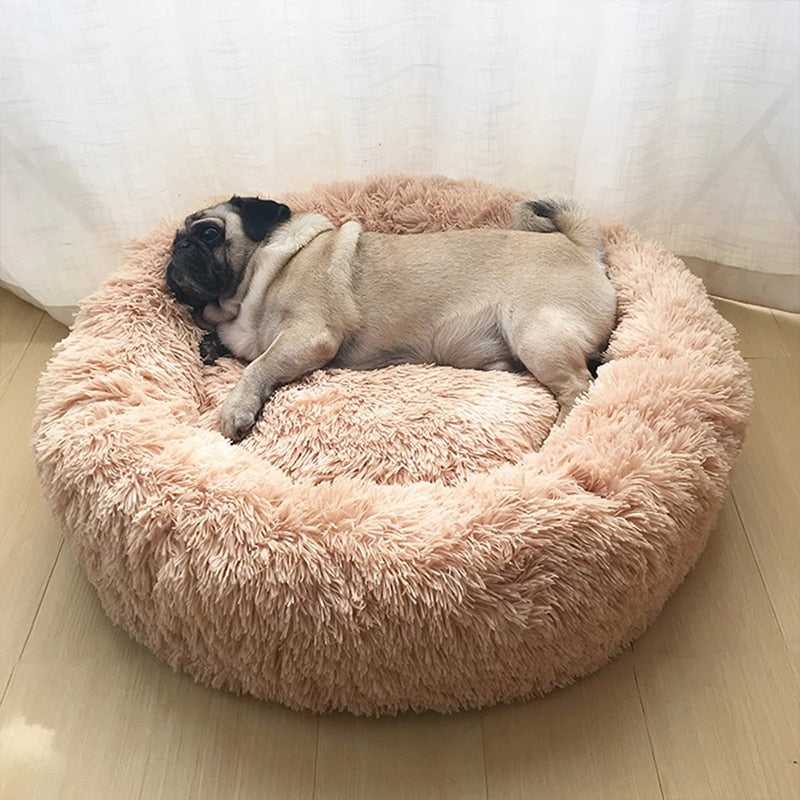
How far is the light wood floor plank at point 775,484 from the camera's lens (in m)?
1.43

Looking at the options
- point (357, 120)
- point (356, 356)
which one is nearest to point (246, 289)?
point (356, 356)

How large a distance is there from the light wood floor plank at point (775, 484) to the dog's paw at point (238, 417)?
86 cm

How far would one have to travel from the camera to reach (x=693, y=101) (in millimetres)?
1778

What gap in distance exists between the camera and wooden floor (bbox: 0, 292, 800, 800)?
3.89 ft

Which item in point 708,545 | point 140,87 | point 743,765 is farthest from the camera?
point 140,87

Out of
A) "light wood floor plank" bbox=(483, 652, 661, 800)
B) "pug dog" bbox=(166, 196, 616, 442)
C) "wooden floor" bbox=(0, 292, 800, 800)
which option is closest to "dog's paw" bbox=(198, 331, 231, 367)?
"pug dog" bbox=(166, 196, 616, 442)

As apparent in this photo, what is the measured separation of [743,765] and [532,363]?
693 mm

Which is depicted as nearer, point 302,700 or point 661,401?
point 302,700

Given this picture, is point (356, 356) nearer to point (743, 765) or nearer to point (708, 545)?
point (708, 545)

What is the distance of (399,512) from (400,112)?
989 mm

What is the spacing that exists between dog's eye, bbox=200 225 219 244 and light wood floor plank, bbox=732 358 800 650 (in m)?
1.05

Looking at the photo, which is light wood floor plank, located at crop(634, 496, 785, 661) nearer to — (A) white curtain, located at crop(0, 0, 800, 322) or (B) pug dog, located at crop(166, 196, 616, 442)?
(B) pug dog, located at crop(166, 196, 616, 442)

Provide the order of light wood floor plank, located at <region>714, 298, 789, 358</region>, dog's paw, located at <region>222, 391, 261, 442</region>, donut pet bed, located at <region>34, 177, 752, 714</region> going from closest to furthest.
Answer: donut pet bed, located at <region>34, 177, 752, 714</region> < dog's paw, located at <region>222, 391, 261, 442</region> < light wood floor plank, located at <region>714, 298, 789, 358</region>

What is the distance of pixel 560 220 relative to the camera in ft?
5.59
